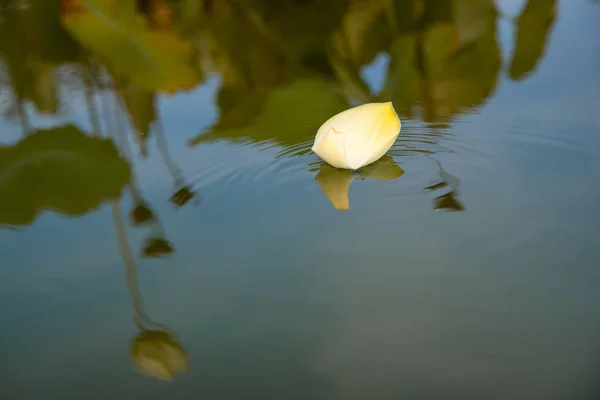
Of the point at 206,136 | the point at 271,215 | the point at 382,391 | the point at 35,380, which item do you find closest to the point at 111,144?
the point at 206,136

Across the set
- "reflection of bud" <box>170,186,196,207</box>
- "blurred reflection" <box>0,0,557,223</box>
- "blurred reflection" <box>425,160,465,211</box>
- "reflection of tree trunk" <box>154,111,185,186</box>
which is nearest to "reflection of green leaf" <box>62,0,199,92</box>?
"blurred reflection" <box>0,0,557,223</box>

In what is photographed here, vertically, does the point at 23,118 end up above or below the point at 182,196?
above

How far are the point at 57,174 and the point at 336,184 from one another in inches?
11.6

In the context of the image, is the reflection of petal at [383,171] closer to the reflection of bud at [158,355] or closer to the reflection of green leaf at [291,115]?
the reflection of green leaf at [291,115]

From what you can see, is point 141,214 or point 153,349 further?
point 141,214

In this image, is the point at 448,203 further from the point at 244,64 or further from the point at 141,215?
the point at 244,64

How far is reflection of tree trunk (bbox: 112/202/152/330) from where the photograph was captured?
41 cm

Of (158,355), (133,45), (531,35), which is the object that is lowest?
(158,355)

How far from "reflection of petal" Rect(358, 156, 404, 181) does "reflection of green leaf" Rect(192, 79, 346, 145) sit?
102 millimetres

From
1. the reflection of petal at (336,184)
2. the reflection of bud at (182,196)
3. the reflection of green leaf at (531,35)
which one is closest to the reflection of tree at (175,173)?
the reflection of bud at (182,196)

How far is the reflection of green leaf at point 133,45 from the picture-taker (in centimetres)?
86

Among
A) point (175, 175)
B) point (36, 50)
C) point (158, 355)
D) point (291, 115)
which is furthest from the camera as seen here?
point (36, 50)

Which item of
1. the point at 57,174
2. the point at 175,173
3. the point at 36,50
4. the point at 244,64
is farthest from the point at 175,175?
the point at 36,50

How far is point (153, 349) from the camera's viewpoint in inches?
15.1
